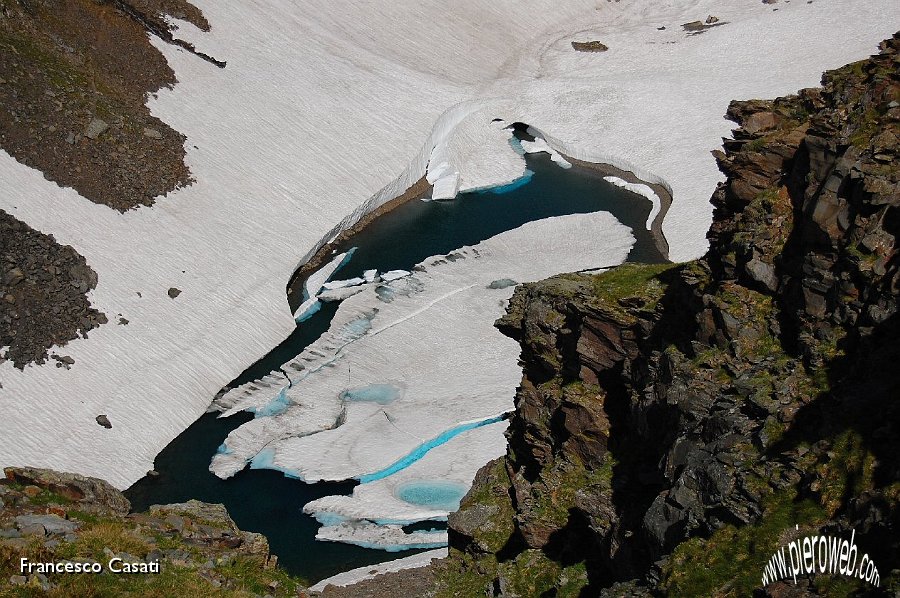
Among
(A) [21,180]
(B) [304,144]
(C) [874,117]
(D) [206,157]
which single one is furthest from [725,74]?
(C) [874,117]

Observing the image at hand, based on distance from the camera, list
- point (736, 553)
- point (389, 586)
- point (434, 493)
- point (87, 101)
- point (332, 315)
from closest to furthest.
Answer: point (736, 553) → point (389, 586) → point (434, 493) → point (332, 315) → point (87, 101)

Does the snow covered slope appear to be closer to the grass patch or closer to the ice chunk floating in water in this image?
the ice chunk floating in water

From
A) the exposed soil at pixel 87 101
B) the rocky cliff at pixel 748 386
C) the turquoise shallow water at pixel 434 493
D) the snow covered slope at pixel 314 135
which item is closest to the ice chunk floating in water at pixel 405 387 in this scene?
the turquoise shallow water at pixel 434 493

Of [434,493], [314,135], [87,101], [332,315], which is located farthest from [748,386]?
[314,135]

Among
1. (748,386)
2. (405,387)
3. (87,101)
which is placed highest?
(87,101)

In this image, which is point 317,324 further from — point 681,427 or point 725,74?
point 725,74

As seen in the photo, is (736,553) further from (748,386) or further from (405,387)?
(405,387)

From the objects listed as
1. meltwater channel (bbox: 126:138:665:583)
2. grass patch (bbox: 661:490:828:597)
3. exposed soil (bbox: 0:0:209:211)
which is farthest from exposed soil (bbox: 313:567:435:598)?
exposed soil (bbox: 0:0:209:211)

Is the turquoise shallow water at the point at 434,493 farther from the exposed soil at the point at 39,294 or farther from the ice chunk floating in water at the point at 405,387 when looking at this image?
the exposed soil at the point at 39,294
